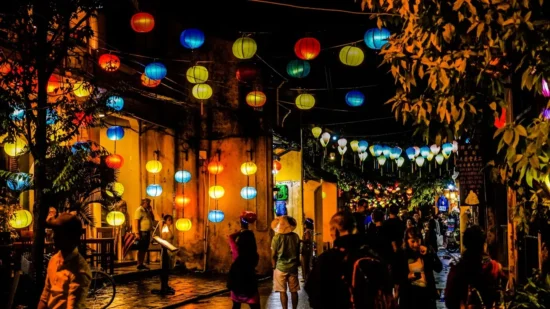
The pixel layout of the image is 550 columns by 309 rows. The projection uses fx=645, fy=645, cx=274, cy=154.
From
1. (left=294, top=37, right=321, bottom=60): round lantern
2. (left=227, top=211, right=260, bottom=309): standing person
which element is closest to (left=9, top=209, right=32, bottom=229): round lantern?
(left=227, top=211, right=260, bottom=309): standing person

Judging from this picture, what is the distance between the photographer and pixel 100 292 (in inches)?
646

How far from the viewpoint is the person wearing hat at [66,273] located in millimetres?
6273

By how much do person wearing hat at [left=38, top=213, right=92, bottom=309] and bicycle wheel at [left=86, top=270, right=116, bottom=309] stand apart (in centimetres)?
803

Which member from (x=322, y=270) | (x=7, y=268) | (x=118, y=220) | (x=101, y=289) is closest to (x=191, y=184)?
(x=118, y=220)

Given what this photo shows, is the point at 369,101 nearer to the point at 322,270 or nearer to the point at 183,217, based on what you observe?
the point at 183,217

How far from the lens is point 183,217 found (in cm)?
2200

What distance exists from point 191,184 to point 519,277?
14.1m

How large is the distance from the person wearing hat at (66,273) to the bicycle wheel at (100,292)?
26.3ft

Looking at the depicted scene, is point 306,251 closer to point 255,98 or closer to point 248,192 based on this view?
point 248,192

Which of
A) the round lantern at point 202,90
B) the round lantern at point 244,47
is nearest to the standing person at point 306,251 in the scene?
the round lantern at point 202,90

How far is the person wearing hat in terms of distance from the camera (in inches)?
247

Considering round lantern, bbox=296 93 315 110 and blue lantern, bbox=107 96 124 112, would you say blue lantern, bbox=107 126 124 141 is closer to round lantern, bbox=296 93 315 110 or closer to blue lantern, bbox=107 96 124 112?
blue lantern, bbox=107 96 124 112

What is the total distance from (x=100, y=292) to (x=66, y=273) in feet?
35.0

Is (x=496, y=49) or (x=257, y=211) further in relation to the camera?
(x=257, y=211)
